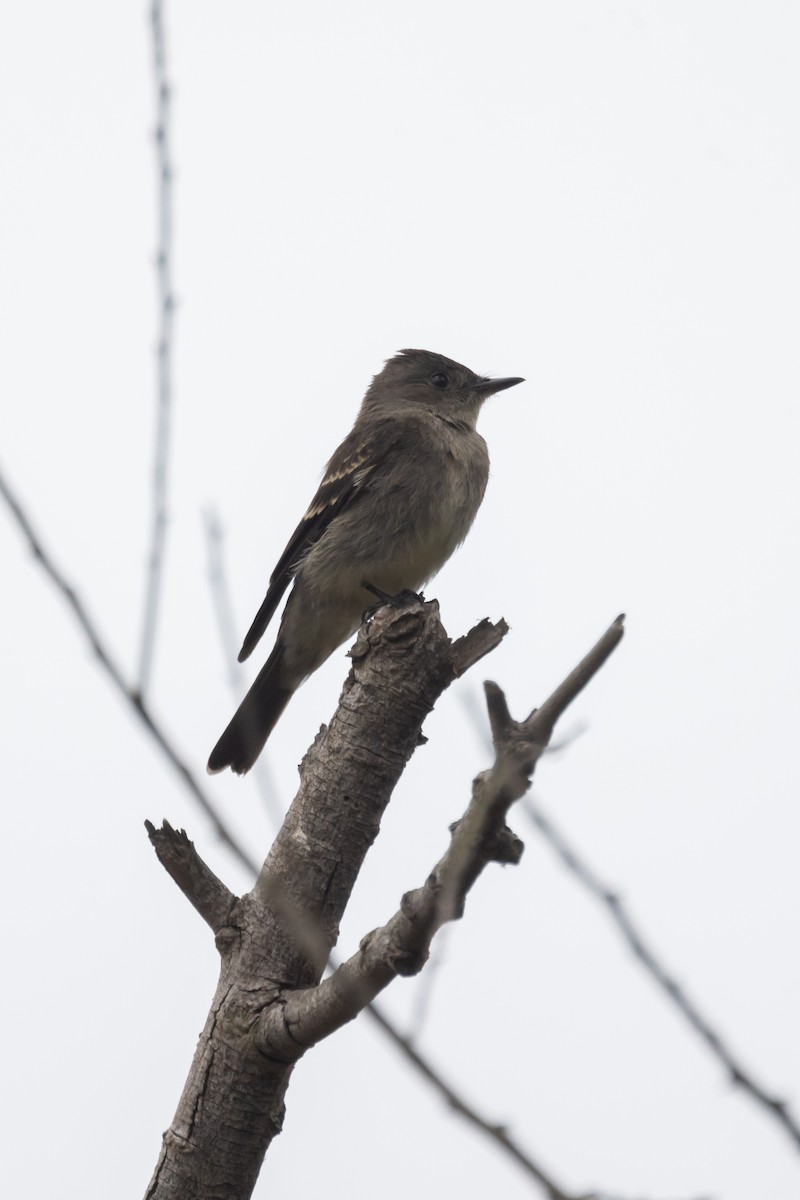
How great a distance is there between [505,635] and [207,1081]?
1819 millimetres

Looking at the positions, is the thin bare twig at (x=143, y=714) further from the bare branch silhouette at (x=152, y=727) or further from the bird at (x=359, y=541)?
the bird at (x=359, y=541)

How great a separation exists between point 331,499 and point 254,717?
56.1 inches

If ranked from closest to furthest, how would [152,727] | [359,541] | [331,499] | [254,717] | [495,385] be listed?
[152,727] → [254,717] → [359,541] → [331,499] → [495,385]

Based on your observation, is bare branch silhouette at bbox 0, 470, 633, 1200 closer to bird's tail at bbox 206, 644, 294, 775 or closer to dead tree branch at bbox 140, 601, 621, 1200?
dead tree branch at bbox 140, 601, 621, 1200

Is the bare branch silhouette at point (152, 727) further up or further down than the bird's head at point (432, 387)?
further down

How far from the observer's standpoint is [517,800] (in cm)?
213

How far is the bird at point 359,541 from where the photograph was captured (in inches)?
296

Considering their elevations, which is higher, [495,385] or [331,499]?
[495,385]

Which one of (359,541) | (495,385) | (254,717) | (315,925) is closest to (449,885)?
(315,925)

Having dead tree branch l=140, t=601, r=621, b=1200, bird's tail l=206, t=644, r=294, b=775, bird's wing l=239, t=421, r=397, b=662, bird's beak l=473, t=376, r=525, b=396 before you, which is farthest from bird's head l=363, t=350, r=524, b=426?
dead tree branch l=140, t=601, r=621, b=1200

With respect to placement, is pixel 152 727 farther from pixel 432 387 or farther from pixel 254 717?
pixel 432 387

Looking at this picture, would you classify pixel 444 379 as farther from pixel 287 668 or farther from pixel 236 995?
pixel 236 995

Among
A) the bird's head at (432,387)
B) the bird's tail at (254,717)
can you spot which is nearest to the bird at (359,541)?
the bird's tail at (254,717)

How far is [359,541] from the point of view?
24.8ft
